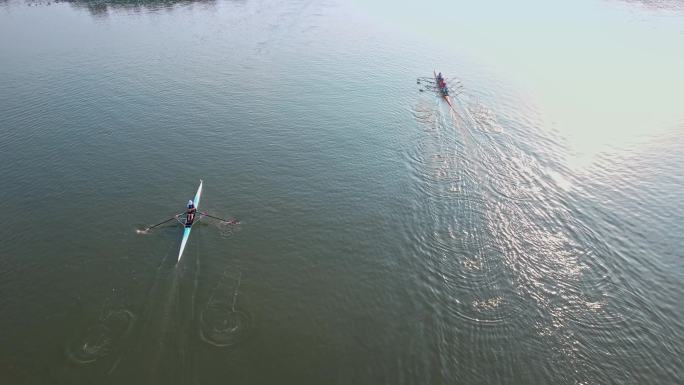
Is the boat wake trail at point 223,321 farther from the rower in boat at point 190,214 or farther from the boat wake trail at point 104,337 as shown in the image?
the rower in boat at point 190,214

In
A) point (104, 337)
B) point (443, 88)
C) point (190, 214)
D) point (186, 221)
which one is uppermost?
point (443, 88)

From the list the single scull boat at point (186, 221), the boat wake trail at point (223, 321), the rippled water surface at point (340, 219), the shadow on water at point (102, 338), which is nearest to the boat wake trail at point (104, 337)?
the shadow on water at point (102, 338)

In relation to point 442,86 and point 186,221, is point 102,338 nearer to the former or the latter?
point 186,221

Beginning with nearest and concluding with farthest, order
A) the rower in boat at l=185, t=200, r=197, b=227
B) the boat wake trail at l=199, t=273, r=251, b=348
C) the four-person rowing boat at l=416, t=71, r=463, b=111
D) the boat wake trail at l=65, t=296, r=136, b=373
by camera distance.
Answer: the boat wake trail at l=65, t=296, r=136, b=373 → the boat wake trail at l=199, t=273, r=251, b=348 → the rower in boat at l=185, t=200, r=197, b=227 → the four-person rowing boat at l=416, t=71, r=463, b=111

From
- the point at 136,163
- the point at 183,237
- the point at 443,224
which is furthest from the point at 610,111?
the point at 136,163

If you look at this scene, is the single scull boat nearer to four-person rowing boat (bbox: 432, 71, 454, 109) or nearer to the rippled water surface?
the rippled water surface

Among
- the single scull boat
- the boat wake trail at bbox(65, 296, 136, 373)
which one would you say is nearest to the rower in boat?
the single scull boat

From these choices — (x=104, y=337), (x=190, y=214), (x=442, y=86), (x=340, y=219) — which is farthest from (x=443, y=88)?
(x=104, y=337)
